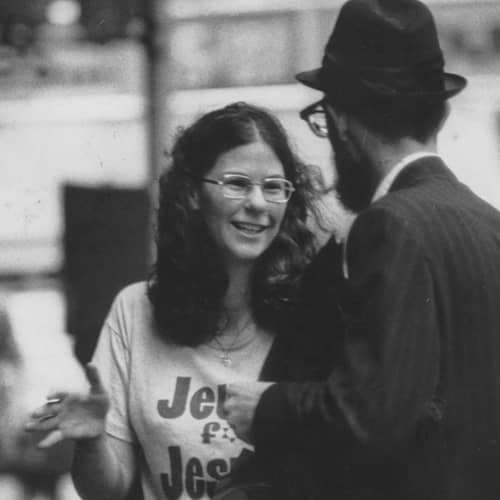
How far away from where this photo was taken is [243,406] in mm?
2459

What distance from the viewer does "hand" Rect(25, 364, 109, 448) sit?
269cm

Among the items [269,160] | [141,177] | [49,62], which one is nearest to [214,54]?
[49,62]

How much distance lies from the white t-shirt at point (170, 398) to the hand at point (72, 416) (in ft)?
0.49

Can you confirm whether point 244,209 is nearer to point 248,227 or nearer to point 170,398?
point 248,227

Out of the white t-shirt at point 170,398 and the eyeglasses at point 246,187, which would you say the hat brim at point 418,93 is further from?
the white t-shirt at point 170,398

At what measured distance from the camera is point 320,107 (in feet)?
8.55

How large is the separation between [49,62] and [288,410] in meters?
3.88

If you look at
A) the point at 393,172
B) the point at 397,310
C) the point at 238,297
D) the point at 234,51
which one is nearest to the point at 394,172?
the point at 393,172

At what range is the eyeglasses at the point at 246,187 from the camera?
2.95 meters

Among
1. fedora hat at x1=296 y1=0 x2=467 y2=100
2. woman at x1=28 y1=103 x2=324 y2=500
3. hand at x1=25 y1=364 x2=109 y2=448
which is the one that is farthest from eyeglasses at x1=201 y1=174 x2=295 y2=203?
hand at x1=25 y1=364 x2=109 y2=448

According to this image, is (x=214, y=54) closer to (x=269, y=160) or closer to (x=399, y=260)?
(x=269, y=160)

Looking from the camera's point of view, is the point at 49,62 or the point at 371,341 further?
the point at 49,62

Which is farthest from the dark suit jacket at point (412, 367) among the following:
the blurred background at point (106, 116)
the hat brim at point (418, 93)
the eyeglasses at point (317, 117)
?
the blurred background at point (106, 116)

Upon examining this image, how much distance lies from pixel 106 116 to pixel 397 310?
13.9 ft
